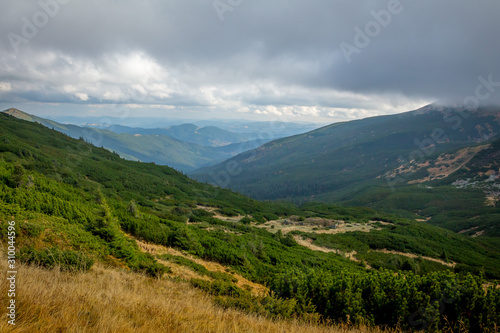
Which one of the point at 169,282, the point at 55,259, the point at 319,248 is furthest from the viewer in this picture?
the point at 319,248

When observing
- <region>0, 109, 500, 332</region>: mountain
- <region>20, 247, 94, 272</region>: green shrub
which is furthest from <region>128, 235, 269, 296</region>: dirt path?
<region>20, 247, 94, 272</region>: green shrub

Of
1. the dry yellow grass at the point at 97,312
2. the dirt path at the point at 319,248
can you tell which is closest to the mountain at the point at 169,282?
the dry yellow grass at the point at 97,312

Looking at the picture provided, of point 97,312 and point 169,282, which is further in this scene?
point 169,282

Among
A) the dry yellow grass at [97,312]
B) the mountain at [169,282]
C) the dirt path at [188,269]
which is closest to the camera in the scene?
the dry yellow grass at [97,312]

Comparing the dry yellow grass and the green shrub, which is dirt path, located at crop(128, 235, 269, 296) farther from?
the dry yellow grass

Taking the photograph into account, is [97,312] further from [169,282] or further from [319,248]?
[319,248]

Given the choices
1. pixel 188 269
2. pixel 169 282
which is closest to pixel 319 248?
pixel 188 269

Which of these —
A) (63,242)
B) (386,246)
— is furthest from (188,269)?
(386,246)

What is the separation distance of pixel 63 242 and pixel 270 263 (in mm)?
15838

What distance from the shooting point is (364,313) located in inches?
333

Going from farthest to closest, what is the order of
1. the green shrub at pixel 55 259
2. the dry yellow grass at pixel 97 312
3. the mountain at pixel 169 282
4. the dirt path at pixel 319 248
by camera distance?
1. the dirt path at pixel 319 248
2. the green shrub at pixel 55 259
3. the mountain at pixel 169 282
4. the dry yellow grass at pixel 97 312

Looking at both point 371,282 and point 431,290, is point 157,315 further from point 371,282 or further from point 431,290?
point 431,290

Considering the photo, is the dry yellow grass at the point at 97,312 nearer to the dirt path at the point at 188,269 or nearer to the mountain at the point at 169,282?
the mountain at the point at 169,282

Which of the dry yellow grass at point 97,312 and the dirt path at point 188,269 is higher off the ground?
the dry yellow grass at point 97,312
